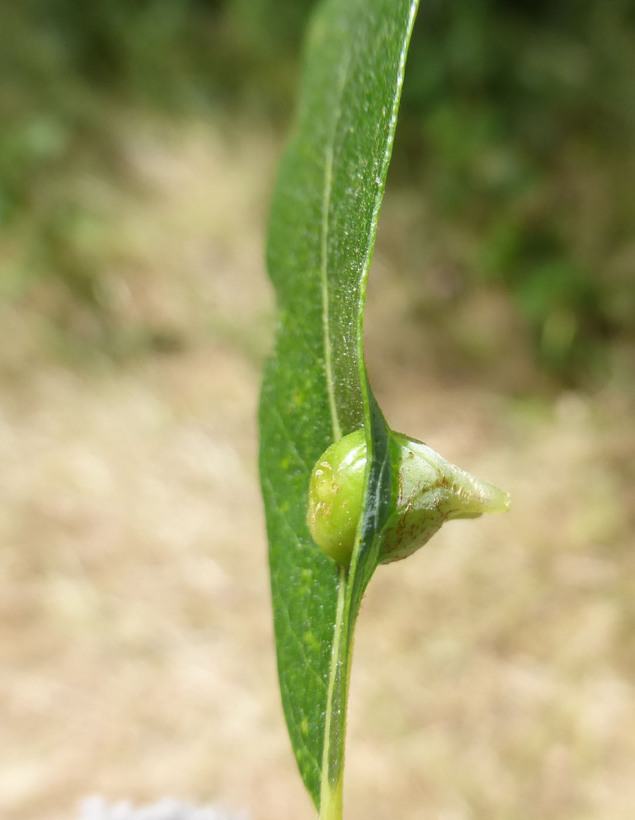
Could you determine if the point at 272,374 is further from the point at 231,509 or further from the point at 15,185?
the point at 15,185

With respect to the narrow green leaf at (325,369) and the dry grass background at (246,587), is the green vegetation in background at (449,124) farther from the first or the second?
the narrow green leaf at (325,369)

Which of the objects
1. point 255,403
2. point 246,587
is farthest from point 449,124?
point 246,587

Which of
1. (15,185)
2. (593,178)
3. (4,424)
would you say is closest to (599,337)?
(593,178)

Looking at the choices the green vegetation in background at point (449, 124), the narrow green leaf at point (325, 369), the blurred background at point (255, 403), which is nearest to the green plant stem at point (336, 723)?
the narrow green leaf at point (325, 369)

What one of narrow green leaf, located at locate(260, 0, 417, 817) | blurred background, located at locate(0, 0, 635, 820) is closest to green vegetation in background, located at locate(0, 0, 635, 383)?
blurred background, located at locate(0, 0, 635, 820)

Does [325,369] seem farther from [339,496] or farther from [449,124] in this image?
[449,124]

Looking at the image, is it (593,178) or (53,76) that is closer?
(593,178)
